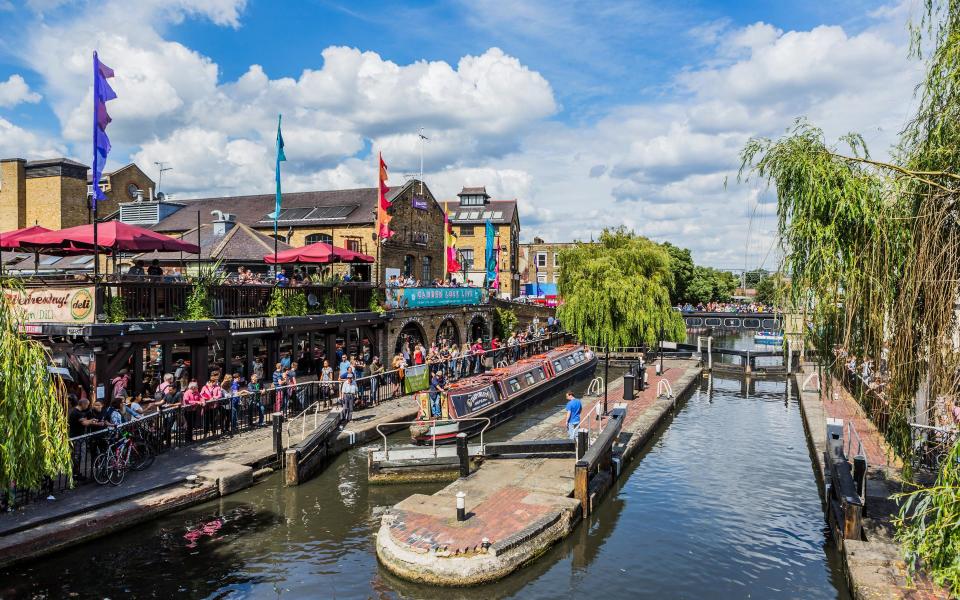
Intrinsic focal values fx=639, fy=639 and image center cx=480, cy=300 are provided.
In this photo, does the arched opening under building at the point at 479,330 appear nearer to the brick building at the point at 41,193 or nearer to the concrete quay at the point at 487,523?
the concrete quay at the point at 487,523

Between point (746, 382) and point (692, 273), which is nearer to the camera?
point (746, 382)

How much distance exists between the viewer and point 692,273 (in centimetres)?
7475

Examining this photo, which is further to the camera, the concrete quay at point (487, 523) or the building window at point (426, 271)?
the building window at point (426, 271)

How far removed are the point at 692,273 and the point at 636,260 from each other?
1974 inches

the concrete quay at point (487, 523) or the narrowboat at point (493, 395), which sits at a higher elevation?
the narrowboat at point (493, 395)

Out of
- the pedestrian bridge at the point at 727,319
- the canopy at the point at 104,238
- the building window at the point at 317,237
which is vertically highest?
the building window at the point at 317,237

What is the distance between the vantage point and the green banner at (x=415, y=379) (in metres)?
21.9

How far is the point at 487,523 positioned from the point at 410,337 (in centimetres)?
1908

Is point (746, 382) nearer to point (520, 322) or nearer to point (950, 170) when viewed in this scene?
point (520, 322)

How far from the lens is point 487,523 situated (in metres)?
10.3

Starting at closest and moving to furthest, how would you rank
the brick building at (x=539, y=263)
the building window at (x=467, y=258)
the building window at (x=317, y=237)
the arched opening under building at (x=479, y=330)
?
the building window at (x=317, y=237) < the arched opening under building at (x=479, y=330) < the building window at (x=467, y=258) < the brick building at (x=539, y=263)

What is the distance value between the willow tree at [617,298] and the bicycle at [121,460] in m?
13.8

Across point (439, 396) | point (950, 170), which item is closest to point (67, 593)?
point (439, 396)

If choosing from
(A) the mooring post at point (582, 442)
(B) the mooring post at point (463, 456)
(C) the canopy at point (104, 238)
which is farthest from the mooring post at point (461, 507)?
(C) the canopy at point (104, 238)
